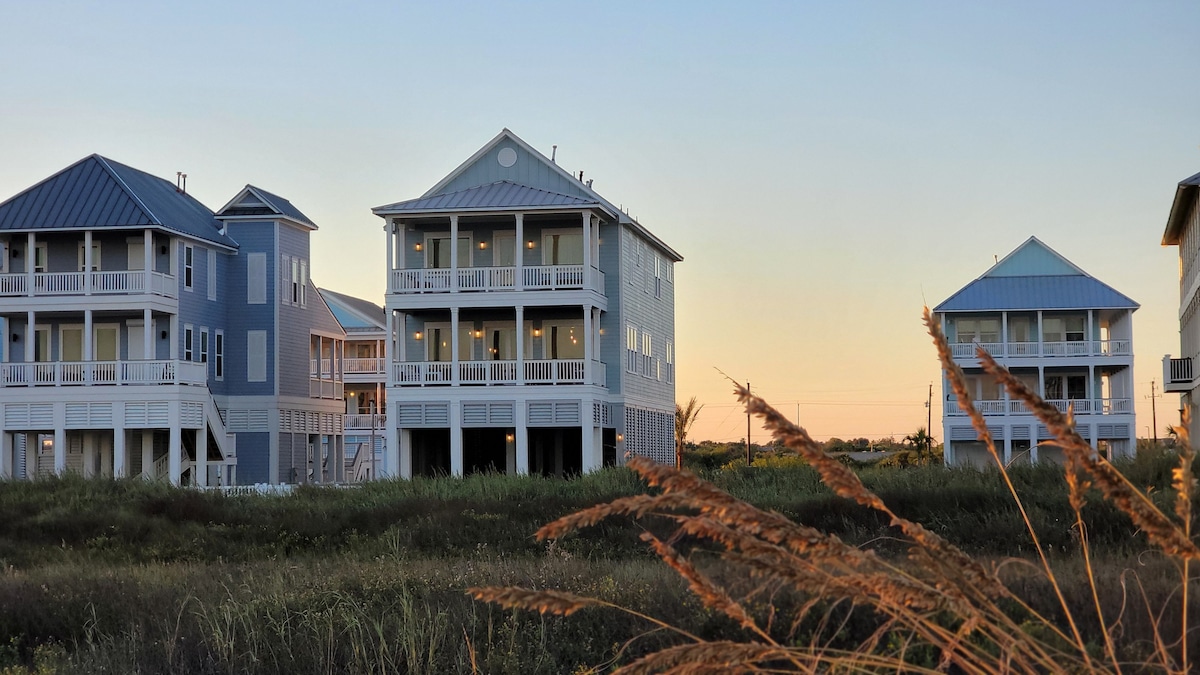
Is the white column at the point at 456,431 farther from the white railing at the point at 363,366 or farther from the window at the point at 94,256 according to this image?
the white railing at the point at 363,366

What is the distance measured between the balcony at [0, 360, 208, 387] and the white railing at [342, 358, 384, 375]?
25.0 meters

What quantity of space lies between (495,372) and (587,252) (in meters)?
4.52

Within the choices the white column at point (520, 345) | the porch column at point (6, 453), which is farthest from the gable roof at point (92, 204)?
the white column at point (520, 345)

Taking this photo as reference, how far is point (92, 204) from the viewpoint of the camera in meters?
46.5

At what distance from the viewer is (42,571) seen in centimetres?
1755

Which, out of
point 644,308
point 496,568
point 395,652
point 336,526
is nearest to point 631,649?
point 395,652

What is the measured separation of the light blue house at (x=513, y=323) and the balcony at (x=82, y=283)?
783cm

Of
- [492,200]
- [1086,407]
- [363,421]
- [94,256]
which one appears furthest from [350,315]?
[1086,407]

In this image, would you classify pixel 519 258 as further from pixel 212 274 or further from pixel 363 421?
pixel 363 421

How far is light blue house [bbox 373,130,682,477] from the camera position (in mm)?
42719

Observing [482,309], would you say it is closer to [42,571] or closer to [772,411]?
[42,571]

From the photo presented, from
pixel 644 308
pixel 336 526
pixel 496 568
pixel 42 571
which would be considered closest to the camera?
pixel 496 568

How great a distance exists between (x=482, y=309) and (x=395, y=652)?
34083 mm

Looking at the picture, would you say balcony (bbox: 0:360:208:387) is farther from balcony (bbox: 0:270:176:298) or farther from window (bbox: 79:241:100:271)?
window (bbox: 79:241:100:271)
